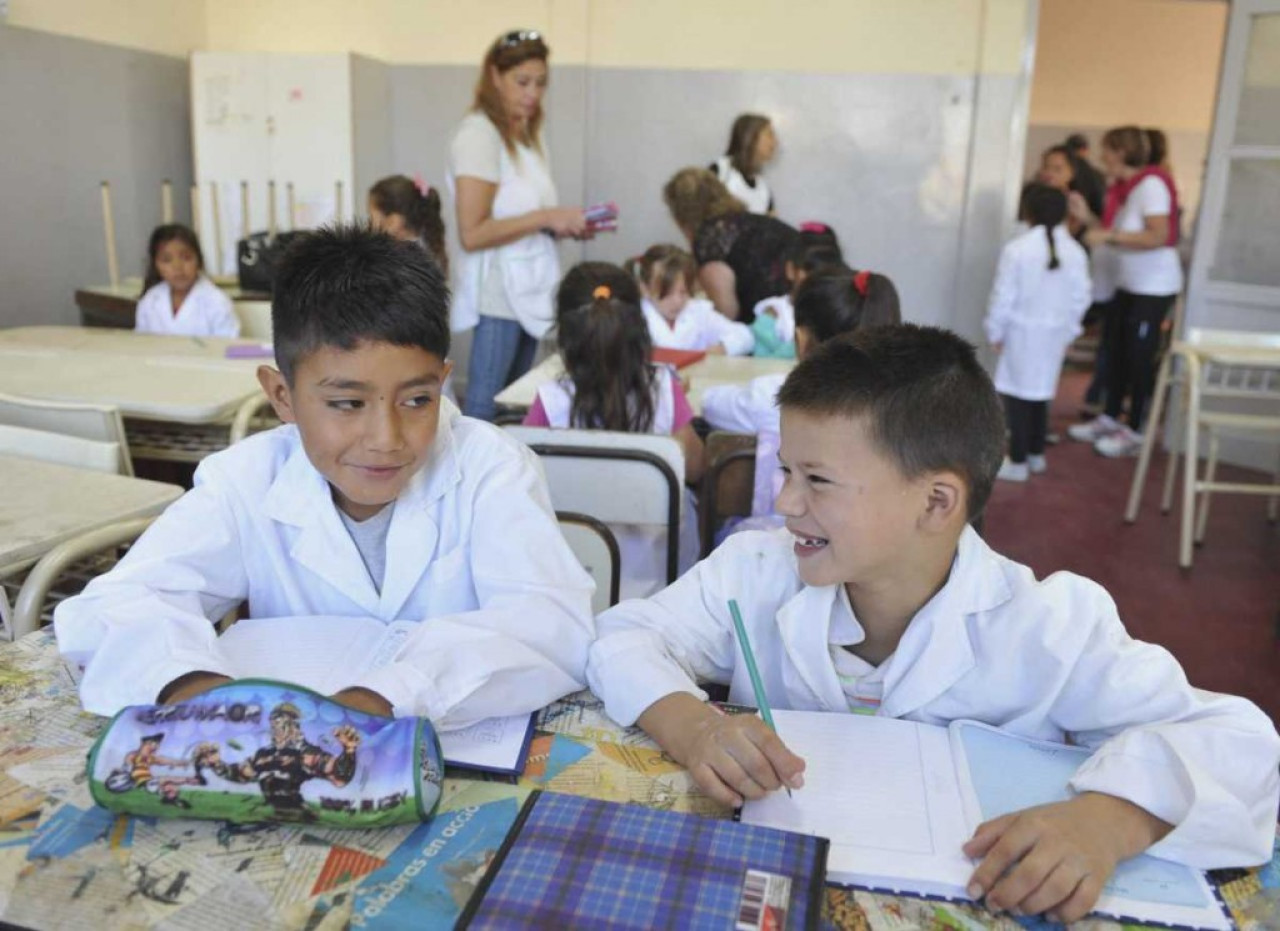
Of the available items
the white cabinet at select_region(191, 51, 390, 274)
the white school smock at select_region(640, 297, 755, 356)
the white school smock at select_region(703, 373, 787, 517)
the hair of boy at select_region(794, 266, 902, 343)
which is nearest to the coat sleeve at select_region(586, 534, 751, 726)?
the white school smock at select_region(703, 373, 787, 517)

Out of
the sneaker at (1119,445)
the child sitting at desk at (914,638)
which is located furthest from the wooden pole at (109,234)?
the sneaker at (1119,445)

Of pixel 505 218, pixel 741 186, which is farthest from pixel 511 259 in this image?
pixel 741 186

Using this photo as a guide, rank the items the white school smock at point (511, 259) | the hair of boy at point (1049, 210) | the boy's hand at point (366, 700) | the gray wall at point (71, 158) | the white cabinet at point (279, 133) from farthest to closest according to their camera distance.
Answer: the white cabinet at point (279, 133), the hair of boy at point (1049, 210), the gray wall at point (71, 158), the white school smock at point (511, 259), the boy's hand at point (366, 700)

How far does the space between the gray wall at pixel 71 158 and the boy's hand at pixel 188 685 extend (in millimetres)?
4094

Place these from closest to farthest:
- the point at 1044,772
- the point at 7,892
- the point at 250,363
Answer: the point at 7,892, the point at 1044,772, the point at 250,363

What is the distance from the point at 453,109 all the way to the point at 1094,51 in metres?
5.33

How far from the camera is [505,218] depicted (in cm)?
335

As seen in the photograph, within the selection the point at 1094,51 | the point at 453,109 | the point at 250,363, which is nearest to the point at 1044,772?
the point at 250,363

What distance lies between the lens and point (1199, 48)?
787 centimetres

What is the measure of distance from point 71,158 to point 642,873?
4928mm

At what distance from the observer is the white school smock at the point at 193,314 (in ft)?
12.5

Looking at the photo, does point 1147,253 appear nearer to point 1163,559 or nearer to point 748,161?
point 748,161

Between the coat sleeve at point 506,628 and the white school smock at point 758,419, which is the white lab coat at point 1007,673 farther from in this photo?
the white school smock at point 758,419

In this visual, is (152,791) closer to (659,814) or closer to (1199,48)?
(659,814)
